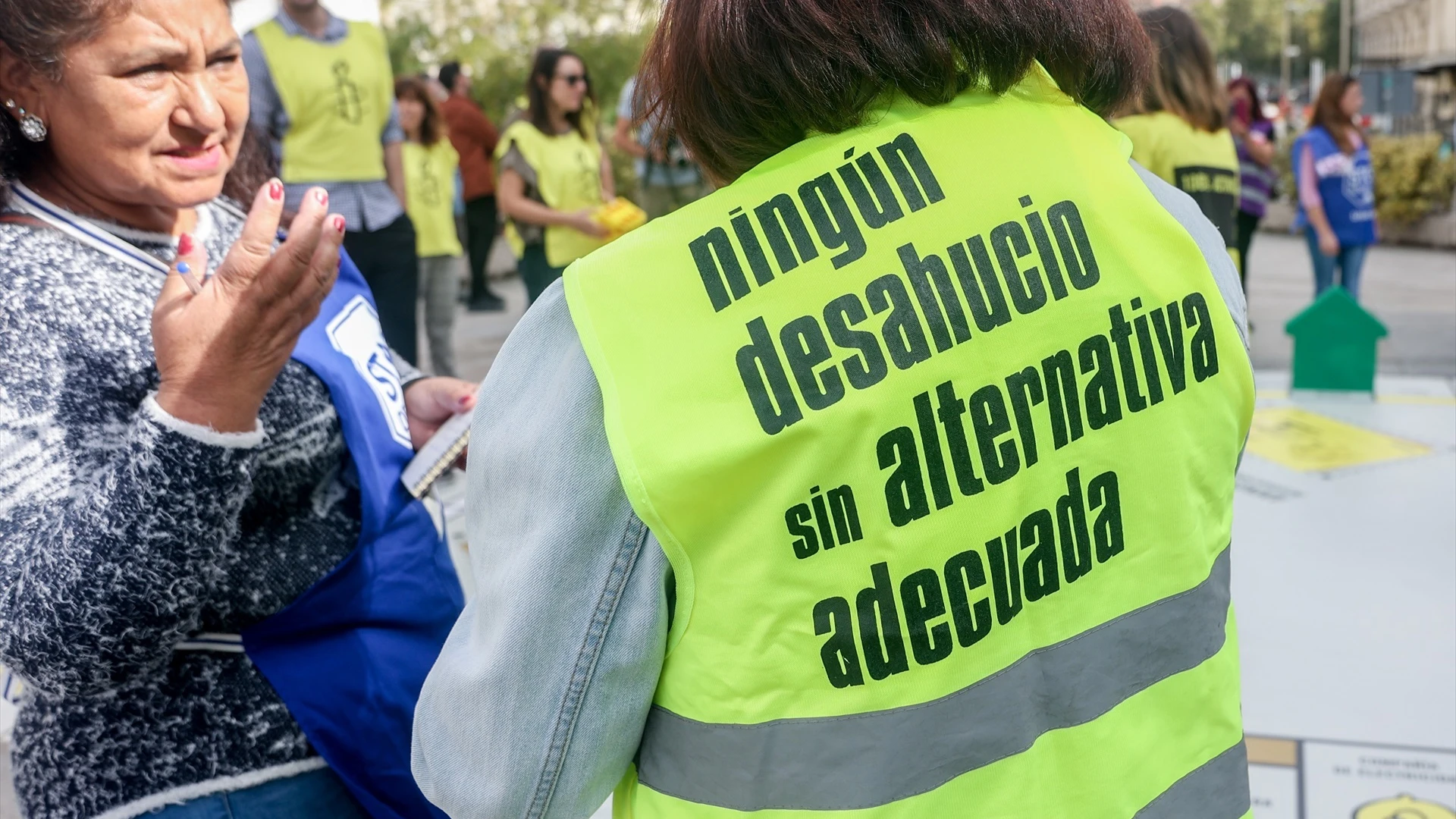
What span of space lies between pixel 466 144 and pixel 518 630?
9262 mm

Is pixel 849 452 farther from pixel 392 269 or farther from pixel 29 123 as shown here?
pixel 392 269

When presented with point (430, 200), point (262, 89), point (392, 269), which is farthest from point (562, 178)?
point (262, 89)

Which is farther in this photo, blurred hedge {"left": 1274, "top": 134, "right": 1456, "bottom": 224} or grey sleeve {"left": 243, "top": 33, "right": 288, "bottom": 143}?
blurred hedge {"left": 1274, "top": 134, "right": 1456, "bottom": 224}

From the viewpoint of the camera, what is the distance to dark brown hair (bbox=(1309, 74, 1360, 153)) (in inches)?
285

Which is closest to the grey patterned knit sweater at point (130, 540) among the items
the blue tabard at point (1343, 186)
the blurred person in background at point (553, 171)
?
the blurred person in background at point (553, 171)

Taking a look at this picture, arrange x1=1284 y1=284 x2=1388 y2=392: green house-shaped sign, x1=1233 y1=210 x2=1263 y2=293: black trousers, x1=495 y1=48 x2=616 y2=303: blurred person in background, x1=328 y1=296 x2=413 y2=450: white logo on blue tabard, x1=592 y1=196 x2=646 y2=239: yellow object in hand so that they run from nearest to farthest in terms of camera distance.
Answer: x1=328 y1=296 x2=413 y2=450: white logo on blue tabard < x1=1284 y1=284 x2=1388 y2=392: green house-shaped sign < x1=592 y1=196 x2=646 y2=239: yellow object in hand < x1=495 y1=48 x2=616 y2=303: blurred person in background < x1=1233 y1=210 x2=1263 y2=293: black trousers

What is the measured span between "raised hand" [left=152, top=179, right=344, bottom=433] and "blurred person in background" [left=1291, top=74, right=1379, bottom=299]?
7.21 m

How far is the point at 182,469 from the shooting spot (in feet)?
3.76

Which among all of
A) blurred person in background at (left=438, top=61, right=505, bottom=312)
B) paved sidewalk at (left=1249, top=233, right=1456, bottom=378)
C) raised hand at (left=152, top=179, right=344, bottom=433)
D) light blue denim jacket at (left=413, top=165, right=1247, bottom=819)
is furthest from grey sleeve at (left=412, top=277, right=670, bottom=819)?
blurred person in background at (left=438, top=61, right=505, bottom=312)

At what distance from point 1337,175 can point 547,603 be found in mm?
7368

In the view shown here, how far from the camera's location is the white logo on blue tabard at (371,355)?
59.5 inches

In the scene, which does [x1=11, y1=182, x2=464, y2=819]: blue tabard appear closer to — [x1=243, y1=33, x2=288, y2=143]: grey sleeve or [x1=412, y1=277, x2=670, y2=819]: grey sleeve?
[x1=412, y1=277, x2=670, y2=819]: grey sleeve

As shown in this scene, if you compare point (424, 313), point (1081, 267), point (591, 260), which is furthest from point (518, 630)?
point (424, 313)

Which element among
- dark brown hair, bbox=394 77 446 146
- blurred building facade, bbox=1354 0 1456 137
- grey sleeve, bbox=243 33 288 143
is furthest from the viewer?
blurred building facade, bbox=1354 0 1456 137
